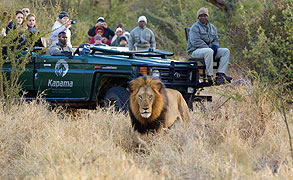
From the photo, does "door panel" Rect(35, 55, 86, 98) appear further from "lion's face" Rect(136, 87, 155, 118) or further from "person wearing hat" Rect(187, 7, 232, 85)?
"lion's face" Rect(136, 87, 155, 118)

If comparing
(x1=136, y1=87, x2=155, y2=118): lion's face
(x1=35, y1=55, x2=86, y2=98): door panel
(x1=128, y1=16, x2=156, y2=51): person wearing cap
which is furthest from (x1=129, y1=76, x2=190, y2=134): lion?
(x1=128, y1=16, x2=156, y2=51): person wearing cap

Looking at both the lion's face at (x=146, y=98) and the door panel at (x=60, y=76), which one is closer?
the lion's face at (x=146, y=98)

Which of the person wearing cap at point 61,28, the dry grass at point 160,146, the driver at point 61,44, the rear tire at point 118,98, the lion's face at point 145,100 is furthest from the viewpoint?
the person wearing cap at point 61,28

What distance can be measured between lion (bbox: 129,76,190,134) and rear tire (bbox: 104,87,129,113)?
4.74 ft

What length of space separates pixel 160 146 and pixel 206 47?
141 inches

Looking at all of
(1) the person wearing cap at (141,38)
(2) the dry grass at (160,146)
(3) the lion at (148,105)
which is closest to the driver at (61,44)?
(1) the person wearing cap at (141,38)

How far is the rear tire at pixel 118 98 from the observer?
24.8ft

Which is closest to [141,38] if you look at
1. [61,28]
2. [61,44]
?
[61,28]

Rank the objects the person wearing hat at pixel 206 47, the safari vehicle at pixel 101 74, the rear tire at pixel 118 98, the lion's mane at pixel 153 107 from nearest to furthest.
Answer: the lion's mane at pixel 153 107, the rear tire at pixel 118 98, the safari vehicle at pixel 101 74, the person wearing hat at pixel 206 47

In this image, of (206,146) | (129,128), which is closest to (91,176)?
(206,146)

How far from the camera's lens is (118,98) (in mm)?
7676

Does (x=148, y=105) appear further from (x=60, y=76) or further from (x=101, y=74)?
(x=60, y=76)

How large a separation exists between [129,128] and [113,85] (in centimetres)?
206

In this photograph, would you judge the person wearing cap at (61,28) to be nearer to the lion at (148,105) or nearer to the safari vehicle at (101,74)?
the safari vehicle at (101,74)
